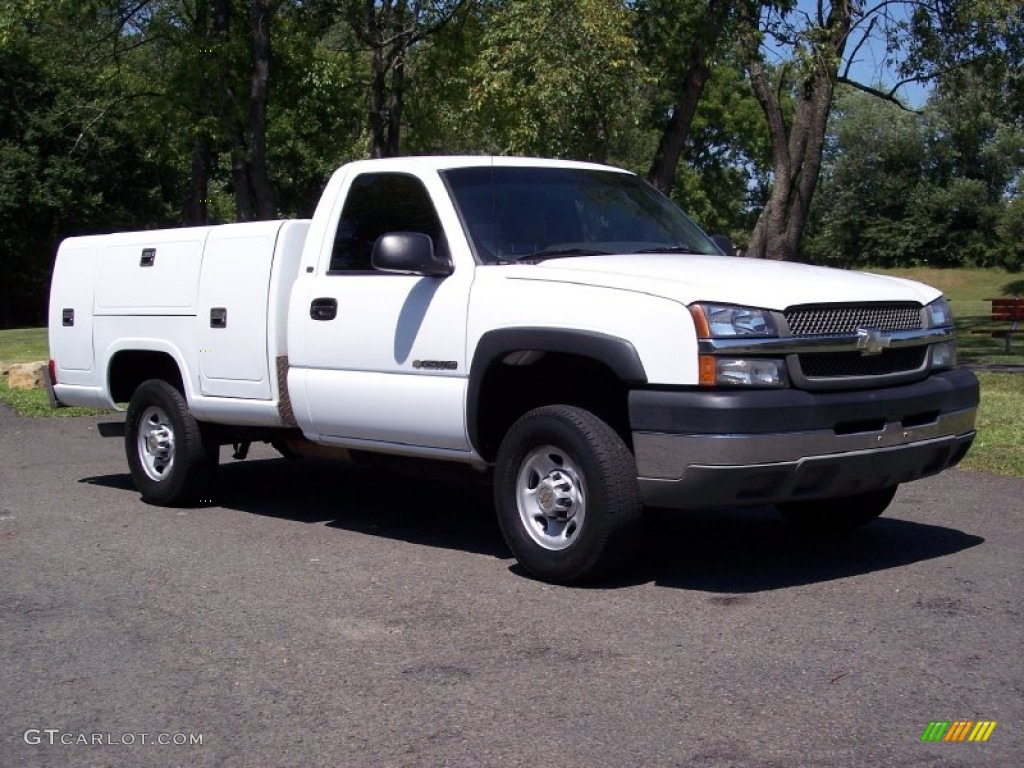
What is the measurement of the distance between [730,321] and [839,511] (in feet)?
6.87

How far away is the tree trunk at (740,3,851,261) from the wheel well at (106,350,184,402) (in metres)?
12.3

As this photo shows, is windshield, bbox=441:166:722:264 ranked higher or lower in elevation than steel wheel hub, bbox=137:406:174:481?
higher

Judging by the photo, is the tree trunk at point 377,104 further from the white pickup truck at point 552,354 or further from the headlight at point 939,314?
the headlight at point 939,314

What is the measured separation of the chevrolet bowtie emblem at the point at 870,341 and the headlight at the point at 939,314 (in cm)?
52

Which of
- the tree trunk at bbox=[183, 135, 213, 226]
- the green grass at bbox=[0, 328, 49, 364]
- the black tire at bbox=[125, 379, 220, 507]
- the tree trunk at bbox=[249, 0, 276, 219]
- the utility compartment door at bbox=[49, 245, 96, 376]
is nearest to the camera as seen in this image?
the black tire at bbox=[125, 379, 220, 507]

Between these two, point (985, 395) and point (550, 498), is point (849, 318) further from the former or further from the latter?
point (985, 395)

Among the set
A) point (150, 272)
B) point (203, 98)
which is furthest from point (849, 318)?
point (203, 98)

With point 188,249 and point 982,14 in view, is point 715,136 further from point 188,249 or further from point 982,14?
point 188,249

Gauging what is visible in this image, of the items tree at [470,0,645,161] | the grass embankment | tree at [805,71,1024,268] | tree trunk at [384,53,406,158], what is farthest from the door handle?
tree at [805,71,1024,268]

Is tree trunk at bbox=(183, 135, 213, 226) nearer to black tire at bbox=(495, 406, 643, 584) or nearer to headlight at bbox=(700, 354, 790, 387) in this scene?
black tire at bbox=(495, 406, 643, 584)

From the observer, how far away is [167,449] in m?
9.08

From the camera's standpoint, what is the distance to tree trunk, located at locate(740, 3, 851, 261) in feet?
66.2

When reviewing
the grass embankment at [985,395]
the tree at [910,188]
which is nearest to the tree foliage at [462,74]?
the grass embankment at [985,395]

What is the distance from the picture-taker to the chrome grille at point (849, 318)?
614 centimetres
